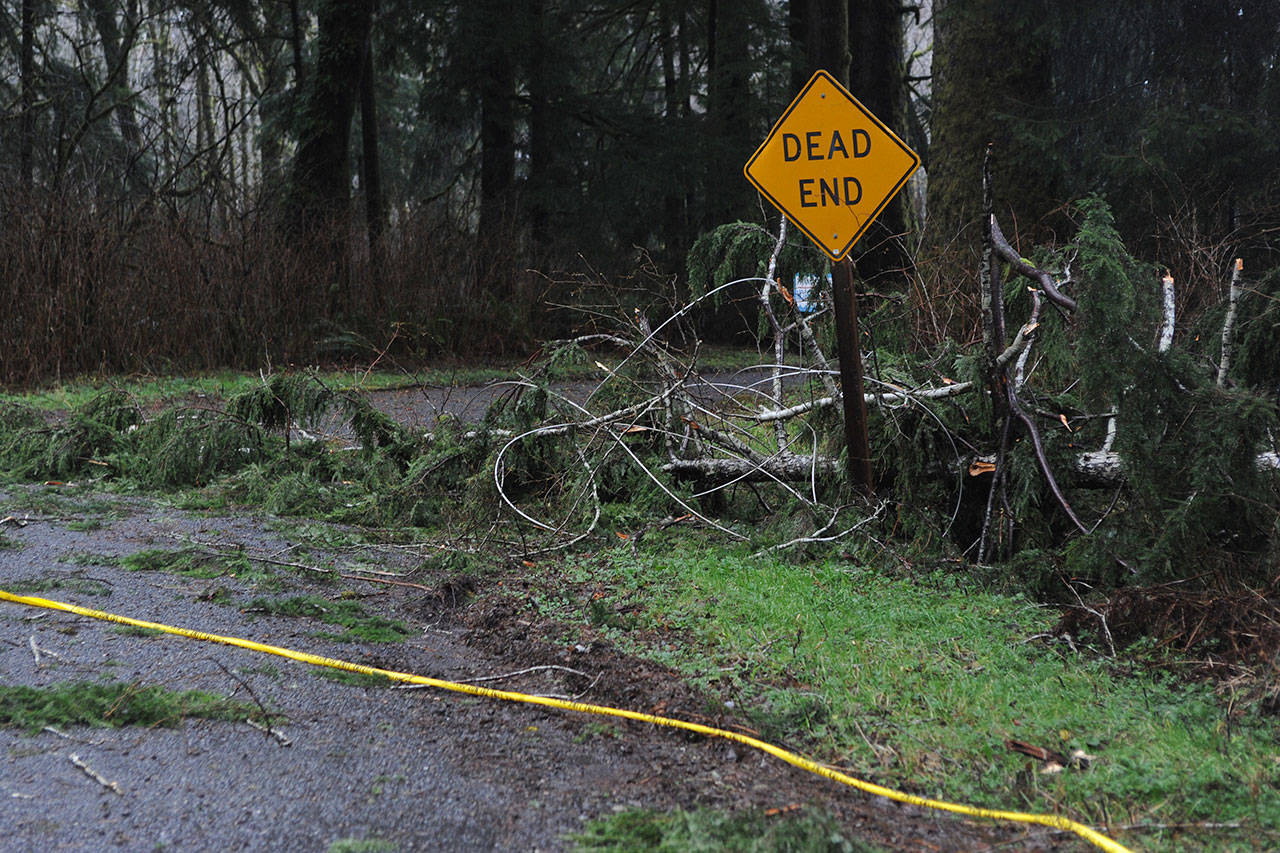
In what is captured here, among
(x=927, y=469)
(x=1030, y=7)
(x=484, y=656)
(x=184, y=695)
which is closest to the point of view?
(x=184, y=695)

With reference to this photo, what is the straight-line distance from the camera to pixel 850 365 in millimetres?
5820

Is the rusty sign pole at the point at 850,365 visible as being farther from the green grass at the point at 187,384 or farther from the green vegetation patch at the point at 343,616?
the green grass at the point at 187,384

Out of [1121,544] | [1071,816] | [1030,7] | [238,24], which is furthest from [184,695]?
[238,24]

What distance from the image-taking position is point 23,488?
7410mm

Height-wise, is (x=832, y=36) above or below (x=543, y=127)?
above

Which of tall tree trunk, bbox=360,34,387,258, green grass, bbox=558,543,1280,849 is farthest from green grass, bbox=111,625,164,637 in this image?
tall tree trunk, bbox=360,34,387,258

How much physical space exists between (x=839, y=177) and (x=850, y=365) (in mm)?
1032

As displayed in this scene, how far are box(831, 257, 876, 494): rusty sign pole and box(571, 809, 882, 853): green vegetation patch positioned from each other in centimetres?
325

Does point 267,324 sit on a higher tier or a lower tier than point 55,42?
lower

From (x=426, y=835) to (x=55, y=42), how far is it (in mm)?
24554

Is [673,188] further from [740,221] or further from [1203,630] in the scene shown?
[1203,630]

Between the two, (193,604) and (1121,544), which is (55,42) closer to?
(193,604)

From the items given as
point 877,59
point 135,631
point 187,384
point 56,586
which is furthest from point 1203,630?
point 877,59

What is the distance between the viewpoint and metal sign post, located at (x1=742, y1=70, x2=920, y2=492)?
5746 mm
